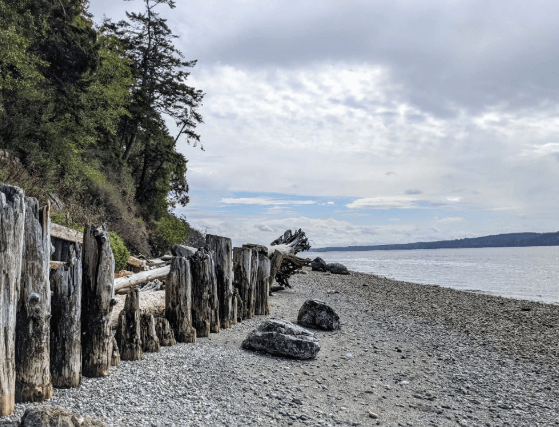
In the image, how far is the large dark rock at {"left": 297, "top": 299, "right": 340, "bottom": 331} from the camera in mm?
9508

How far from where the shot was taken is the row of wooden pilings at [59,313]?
3.90 m

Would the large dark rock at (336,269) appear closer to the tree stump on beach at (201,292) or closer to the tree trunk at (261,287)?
the tree trunk at (261,287)

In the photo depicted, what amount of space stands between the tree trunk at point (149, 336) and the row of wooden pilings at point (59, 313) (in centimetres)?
1

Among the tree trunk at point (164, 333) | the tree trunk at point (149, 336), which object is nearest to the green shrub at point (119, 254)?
the tree trunk at point (164, 333)

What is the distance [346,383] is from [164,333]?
2.99 metres

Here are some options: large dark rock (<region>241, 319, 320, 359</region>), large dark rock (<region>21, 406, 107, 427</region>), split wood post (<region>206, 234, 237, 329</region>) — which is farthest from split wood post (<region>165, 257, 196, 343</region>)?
large dark rock (<region>21, 406, 107, 427</region>)

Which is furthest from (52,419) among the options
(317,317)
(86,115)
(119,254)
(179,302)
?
(86,115)

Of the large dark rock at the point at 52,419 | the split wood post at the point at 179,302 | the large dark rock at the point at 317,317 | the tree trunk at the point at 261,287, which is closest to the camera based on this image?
the large dark rock at the point at 52,419

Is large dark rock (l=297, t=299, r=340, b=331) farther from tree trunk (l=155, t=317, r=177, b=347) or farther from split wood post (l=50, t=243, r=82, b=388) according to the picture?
split wood post (l=50, t=243, r=82, b=388)

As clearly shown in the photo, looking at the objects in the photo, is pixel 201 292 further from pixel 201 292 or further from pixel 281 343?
pixel 281 343

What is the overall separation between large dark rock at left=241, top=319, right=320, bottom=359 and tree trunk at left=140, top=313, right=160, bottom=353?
1661 mm

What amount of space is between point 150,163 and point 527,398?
29.7m

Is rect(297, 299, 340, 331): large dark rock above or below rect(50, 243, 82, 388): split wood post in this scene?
below

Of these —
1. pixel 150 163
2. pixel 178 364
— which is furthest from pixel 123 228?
pixel 178 364
